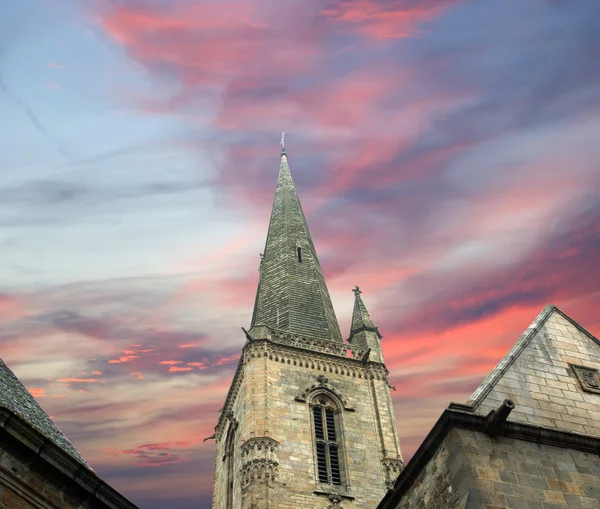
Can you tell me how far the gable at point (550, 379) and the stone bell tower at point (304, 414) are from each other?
14589 millimetres

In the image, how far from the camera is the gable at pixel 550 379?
451 inches

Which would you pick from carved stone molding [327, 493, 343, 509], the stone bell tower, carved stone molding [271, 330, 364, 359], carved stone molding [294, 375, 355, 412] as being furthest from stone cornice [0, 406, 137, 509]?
carved stone molding [271, 330, 364, 359]

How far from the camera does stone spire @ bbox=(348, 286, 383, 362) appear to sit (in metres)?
34.0

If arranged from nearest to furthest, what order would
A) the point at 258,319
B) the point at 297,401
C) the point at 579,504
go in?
the point at 579,504 < the point at 297,401 < the point at 258,319

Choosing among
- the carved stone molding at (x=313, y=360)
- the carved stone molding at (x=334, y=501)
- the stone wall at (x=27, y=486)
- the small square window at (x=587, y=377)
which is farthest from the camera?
the carved stone molding at (x=313, y=360)

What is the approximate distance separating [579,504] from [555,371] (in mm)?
2940

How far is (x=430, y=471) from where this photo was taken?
37.0 ft

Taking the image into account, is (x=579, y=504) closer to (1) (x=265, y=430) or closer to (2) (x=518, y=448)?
(2) (x=518, y=448)

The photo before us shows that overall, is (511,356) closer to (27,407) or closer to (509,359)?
(509,359)

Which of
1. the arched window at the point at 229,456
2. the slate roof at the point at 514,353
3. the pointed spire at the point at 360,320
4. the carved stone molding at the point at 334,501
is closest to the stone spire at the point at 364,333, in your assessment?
the pointed spire at the point at 360,320

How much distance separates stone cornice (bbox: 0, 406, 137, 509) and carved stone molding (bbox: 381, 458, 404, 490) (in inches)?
722

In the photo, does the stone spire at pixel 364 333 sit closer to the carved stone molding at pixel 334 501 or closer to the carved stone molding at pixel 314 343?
the carved stone molding at pixel 314 343

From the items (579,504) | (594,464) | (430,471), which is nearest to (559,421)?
(594,464)

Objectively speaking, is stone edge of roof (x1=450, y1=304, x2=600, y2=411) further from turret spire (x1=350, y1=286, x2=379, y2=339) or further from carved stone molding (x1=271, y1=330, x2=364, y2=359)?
turret spire (x1=350, y1=286, x2=379, y2=339)
